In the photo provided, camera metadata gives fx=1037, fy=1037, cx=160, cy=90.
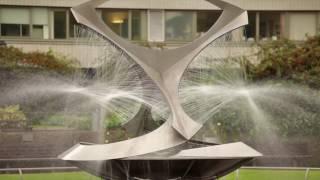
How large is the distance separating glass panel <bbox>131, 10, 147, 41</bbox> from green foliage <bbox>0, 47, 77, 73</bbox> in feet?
18.0

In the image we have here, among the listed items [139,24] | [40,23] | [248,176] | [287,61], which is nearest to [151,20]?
[139,24]

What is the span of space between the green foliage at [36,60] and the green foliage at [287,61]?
8.18 meters

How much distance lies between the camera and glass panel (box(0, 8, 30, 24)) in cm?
4875

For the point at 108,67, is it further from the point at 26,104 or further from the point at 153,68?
the point at 26,104

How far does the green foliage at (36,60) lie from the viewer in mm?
43344

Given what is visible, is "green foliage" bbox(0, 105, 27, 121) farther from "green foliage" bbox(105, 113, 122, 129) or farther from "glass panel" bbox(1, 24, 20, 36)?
"glass panel" bbox(1, 24, 20, 36)

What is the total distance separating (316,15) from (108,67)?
2961 cm

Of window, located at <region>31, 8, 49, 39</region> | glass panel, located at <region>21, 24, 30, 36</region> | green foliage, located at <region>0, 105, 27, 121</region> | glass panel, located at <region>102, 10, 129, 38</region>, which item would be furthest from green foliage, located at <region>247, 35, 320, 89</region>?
glass panel, located at <region>21, 24, 30, 36</region>

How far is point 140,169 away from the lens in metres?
20.0

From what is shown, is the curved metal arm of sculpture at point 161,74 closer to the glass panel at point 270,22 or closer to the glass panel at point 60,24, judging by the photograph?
the glass panel at point 60,24

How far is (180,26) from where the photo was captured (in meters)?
50.8

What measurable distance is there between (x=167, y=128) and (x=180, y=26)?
102ft

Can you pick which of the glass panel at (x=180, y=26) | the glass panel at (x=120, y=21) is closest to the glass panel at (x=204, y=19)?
the glass panel at (x=180, y=26)

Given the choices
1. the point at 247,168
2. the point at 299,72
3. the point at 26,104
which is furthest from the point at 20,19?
the point at 247,168
